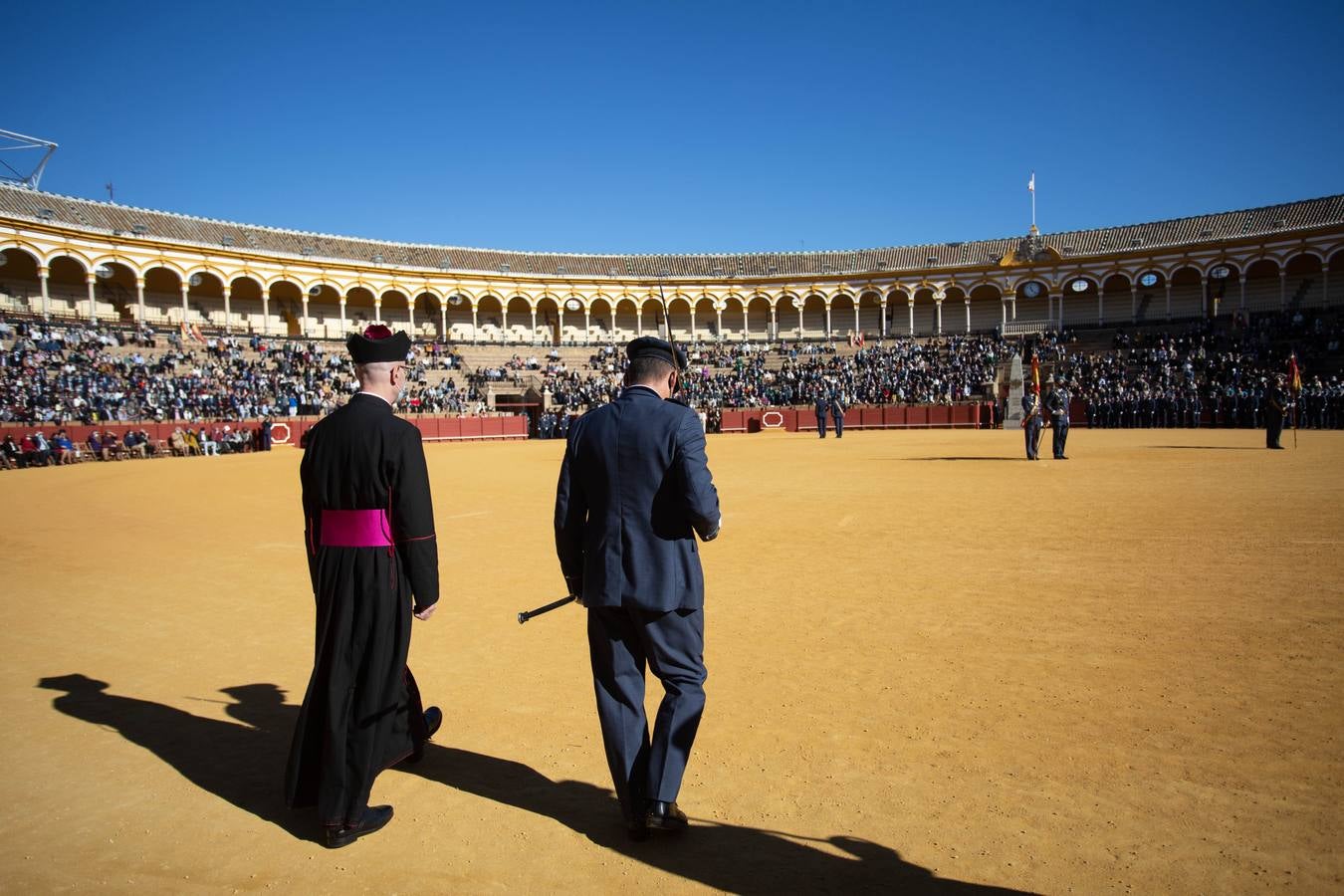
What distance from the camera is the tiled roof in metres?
44.0

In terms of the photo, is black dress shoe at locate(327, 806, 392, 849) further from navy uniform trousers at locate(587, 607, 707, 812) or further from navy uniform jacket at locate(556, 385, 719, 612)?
navy uniform jacket at locate(556, 385, 719, 612)

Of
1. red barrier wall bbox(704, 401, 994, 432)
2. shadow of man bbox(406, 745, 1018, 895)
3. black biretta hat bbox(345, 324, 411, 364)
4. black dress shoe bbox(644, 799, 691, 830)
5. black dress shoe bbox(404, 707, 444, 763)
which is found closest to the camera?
shadow of man bbox(406, 745, 1018, 895)

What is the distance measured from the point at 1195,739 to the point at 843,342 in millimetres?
52301

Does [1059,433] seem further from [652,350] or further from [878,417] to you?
[878,417]

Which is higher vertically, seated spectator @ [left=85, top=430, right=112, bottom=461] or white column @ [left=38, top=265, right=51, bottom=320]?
white column @ [left=38, top=265, right=51, bottom=320]

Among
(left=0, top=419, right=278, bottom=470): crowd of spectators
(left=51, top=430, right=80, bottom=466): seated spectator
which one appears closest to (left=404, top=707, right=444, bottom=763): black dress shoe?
(left=0, top=419, right=278, bottom=470): crowd of spectators

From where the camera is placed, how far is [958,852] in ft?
9.10

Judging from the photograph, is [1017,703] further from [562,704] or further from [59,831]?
[59,831]

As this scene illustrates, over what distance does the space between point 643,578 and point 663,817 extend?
877mm

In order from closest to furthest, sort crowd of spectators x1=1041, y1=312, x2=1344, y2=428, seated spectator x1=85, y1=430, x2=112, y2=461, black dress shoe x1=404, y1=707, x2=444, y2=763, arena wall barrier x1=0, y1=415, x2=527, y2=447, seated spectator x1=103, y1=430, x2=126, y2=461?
black dress shoe x1=404, y1=707, x2=444, y2=763
seated spectator x1=85, y1=430, x2=112, y2=461
seated spectator x1=103, y1=430, x2=126, y2=461
arena wall barrier x1=0, y1=415, x2=527, y2=447
crowd of spectators x1=1041, y1=312, x2=1344, y2=428

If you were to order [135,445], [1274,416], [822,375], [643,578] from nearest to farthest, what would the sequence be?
[643,578] < [1274,416] < [135,445] < [822,375]

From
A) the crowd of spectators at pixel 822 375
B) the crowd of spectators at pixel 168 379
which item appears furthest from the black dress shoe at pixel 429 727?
the crowd of spectators at pixel 822 375

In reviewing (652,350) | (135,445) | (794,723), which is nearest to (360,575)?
(652,350)

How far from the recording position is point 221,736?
400 cm
